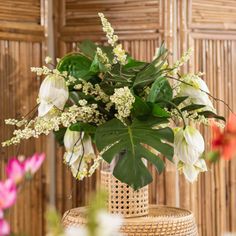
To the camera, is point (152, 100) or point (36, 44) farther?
point (36, 44)

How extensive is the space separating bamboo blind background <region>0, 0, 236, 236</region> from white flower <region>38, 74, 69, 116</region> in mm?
907

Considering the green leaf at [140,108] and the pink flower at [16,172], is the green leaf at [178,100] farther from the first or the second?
the pink flower at [16,172]

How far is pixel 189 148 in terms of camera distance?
1.43 m

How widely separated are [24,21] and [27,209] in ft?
2.68

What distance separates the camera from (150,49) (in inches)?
96.1

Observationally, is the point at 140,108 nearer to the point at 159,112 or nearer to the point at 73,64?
the point at 159,112

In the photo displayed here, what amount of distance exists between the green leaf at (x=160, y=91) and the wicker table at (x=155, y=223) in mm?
321

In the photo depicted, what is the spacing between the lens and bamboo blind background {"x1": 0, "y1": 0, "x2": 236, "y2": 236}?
2400 mm

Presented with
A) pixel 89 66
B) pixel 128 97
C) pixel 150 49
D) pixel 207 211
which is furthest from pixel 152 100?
pixel 207 211

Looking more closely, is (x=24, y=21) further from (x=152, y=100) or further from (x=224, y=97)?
(x=152, y=100)

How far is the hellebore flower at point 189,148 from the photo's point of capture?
4.69 feet

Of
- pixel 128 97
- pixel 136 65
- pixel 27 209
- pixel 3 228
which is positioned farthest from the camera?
pixel 27 209

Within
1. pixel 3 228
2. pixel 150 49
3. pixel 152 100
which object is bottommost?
pixel 3 228

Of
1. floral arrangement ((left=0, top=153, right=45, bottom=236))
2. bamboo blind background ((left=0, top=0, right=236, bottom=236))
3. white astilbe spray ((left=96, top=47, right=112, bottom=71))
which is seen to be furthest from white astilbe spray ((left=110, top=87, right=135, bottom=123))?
bamboo blind background ((left=0, top=0, right=236, bottom=236))
